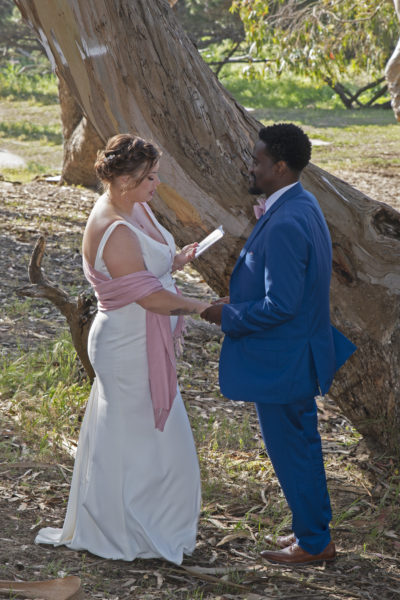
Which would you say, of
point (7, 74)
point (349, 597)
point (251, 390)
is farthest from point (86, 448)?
point (7, 74)

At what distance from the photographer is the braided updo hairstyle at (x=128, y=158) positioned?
3.50 m

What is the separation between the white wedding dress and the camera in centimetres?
371

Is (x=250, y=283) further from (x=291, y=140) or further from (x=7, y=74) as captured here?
(x=7, y=74)

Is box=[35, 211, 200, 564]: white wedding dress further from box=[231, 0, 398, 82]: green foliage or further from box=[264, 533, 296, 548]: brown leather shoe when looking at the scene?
box=[231, 0, 398, 82]: green foliage

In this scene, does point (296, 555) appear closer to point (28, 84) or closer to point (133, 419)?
point (133, 419)

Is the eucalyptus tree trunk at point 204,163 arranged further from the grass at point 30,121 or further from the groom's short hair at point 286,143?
the grass at point 30,121

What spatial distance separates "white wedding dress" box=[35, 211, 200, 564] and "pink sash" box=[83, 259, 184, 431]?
5cm

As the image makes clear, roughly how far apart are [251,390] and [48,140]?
54.3 feet

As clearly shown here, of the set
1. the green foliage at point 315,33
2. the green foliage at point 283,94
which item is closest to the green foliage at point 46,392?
the green foliage at point 315,33

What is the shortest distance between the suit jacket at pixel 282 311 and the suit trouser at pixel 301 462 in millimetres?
150

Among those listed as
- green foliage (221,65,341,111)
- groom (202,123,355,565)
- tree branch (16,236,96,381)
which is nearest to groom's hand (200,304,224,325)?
groom (202,123,355,565)

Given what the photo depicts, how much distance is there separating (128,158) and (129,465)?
4.89 feet

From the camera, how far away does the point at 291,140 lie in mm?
3348

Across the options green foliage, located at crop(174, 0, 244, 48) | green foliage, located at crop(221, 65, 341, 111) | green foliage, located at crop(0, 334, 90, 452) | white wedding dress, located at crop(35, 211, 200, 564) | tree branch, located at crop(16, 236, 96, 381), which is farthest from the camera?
green foliage, located at crop(221, 65, 341, 111)
